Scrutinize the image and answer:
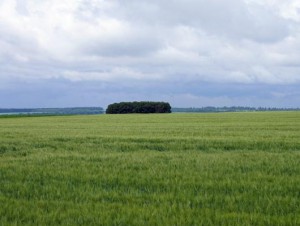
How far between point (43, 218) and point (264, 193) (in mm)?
3923

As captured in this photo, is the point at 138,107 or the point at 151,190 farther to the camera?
the point at 138,107

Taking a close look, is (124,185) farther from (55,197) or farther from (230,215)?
(230,215)

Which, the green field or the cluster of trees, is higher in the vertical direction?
the cluster of trees

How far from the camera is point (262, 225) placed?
608 cm

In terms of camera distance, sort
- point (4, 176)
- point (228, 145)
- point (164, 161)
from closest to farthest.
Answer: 1. point (4, 176)
2. point (164, 161)
3. point (228, 145)

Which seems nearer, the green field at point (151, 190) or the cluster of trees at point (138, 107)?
the green field at point (151, 190)

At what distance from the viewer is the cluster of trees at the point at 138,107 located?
138 meters

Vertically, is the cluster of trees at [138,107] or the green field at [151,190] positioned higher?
the cluster of trees at [138,107]

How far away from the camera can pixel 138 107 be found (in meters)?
139

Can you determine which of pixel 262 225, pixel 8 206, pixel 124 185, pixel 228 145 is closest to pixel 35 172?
pixel 124 185

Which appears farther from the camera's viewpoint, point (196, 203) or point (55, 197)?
point (55, 197)

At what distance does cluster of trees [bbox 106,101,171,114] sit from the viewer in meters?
138

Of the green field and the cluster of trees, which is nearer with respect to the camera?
the green field

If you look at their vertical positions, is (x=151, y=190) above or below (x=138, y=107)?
below
